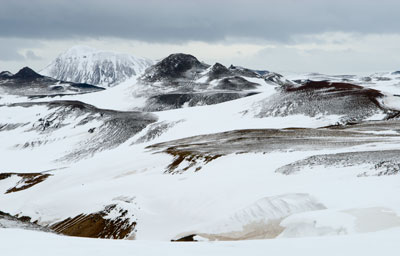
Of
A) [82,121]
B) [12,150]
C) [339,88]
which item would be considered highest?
[339,88]

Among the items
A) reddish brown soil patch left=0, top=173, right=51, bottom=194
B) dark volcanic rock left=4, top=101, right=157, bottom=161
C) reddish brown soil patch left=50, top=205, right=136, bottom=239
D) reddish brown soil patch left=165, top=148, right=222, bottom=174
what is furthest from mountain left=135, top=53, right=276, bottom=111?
reddish brown soil patch left=50, top=205, right=136, bottom=239

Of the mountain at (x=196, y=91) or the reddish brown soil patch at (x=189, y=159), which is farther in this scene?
the mountain at (x=196, y=91)

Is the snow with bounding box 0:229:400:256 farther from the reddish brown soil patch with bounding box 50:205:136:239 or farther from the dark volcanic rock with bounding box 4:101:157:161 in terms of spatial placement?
the dark volcanic rock with bounding box 4:101:157:161

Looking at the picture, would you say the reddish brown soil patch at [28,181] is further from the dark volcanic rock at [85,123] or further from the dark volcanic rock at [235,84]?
the dark volcanic rock at [235,84]

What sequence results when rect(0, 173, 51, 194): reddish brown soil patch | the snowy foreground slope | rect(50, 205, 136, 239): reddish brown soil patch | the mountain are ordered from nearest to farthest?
the snowy foreground slope → rect(50, 205, 136, 239): reddish brown soil patch → rect(0, 173, 51, 194): reddish brown soil patch → the mountain

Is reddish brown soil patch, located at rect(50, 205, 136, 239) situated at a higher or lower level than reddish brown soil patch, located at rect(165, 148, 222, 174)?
lower

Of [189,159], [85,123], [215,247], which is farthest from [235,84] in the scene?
[215,247]

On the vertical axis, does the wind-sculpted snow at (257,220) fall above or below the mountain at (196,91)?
below

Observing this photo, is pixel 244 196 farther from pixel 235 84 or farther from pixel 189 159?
pixel 235 84

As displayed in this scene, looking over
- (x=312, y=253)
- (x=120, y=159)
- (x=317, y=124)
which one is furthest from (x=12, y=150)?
(x=312, y=253)

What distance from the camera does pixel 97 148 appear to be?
8750cm

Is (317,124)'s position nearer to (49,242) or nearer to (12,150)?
(49,242)

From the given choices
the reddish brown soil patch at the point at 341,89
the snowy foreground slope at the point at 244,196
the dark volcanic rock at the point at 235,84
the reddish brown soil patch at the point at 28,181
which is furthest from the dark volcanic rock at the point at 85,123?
the dark volcanic rock at the point at 235,84

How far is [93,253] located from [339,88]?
276 feet
